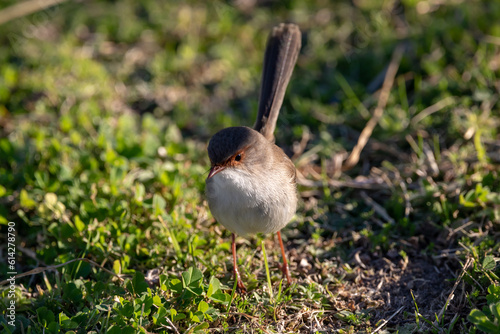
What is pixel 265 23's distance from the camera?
7922 millimetres

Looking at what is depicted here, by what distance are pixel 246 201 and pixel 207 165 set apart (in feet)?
6.61

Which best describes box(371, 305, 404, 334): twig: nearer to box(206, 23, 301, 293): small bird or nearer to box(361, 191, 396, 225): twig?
box(206, 23, 301, 293): small bird

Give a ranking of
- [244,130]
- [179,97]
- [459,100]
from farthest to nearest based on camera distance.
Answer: [179,97] → [459,100] → [244,130]

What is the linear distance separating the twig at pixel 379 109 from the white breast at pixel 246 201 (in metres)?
1.89

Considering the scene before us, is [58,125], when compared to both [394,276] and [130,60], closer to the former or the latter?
[130,60]

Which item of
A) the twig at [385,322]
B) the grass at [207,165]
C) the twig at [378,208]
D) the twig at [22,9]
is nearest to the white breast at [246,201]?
the grass at [207,165]

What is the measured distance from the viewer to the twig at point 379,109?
5746 millimetres

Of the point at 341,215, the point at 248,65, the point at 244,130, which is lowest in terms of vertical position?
the point at 341,215

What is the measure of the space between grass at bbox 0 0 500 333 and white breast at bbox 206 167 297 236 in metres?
0.49

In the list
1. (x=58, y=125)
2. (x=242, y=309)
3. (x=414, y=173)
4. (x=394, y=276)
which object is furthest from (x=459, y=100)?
(x=58, y=125)

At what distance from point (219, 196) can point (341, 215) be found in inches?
64.9

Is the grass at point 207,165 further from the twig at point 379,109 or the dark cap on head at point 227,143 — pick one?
the dark cap on head at point 227,143

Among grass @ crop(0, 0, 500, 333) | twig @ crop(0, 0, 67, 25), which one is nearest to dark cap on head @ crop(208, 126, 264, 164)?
grass @ crop(0, 0, 500, 333)

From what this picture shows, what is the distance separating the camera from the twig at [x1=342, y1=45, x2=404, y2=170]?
5.75 meters
